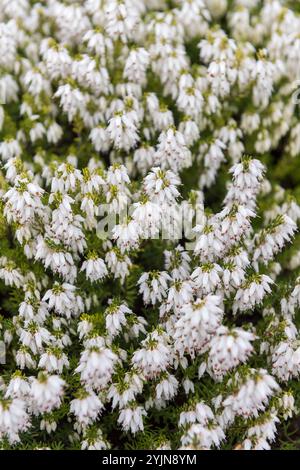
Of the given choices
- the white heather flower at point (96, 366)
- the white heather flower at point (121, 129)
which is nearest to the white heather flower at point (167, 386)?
the white heather flower at point (96, 366)

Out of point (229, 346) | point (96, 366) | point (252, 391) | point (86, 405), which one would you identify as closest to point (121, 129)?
point (96, 366)

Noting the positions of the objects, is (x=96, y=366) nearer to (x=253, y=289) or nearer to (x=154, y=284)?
(x=154, y=284)

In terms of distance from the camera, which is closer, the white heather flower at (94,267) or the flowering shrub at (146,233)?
the flowering shrub at (146,233)

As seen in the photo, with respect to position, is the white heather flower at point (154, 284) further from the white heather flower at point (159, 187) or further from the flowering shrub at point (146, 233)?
the white heather flower at point (159, 187)

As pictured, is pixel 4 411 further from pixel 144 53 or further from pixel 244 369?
pixel 144 53

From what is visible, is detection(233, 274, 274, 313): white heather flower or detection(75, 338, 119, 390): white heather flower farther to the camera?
detection(233, 274, 274, 313): white heather flower

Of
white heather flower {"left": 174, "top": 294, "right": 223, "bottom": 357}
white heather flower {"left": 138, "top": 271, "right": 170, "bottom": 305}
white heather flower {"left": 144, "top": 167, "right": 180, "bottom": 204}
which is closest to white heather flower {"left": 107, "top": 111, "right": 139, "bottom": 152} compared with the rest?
white heather flower {"left": 144, "top": 167, "right": 180, "bottom": 204}

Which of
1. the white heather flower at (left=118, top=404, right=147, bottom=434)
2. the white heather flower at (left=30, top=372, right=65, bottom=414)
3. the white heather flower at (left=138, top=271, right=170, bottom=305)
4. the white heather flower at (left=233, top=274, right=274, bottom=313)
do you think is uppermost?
the white heather flower at (left=233, top=274, right=274, bottom=313)

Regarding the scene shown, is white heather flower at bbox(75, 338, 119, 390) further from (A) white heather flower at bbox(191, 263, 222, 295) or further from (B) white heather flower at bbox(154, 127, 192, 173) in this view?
(B) white heather flower at bbox(154, 127, 192, 173)

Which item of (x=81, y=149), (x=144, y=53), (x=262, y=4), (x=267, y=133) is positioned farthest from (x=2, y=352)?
(x=262, y=4)
